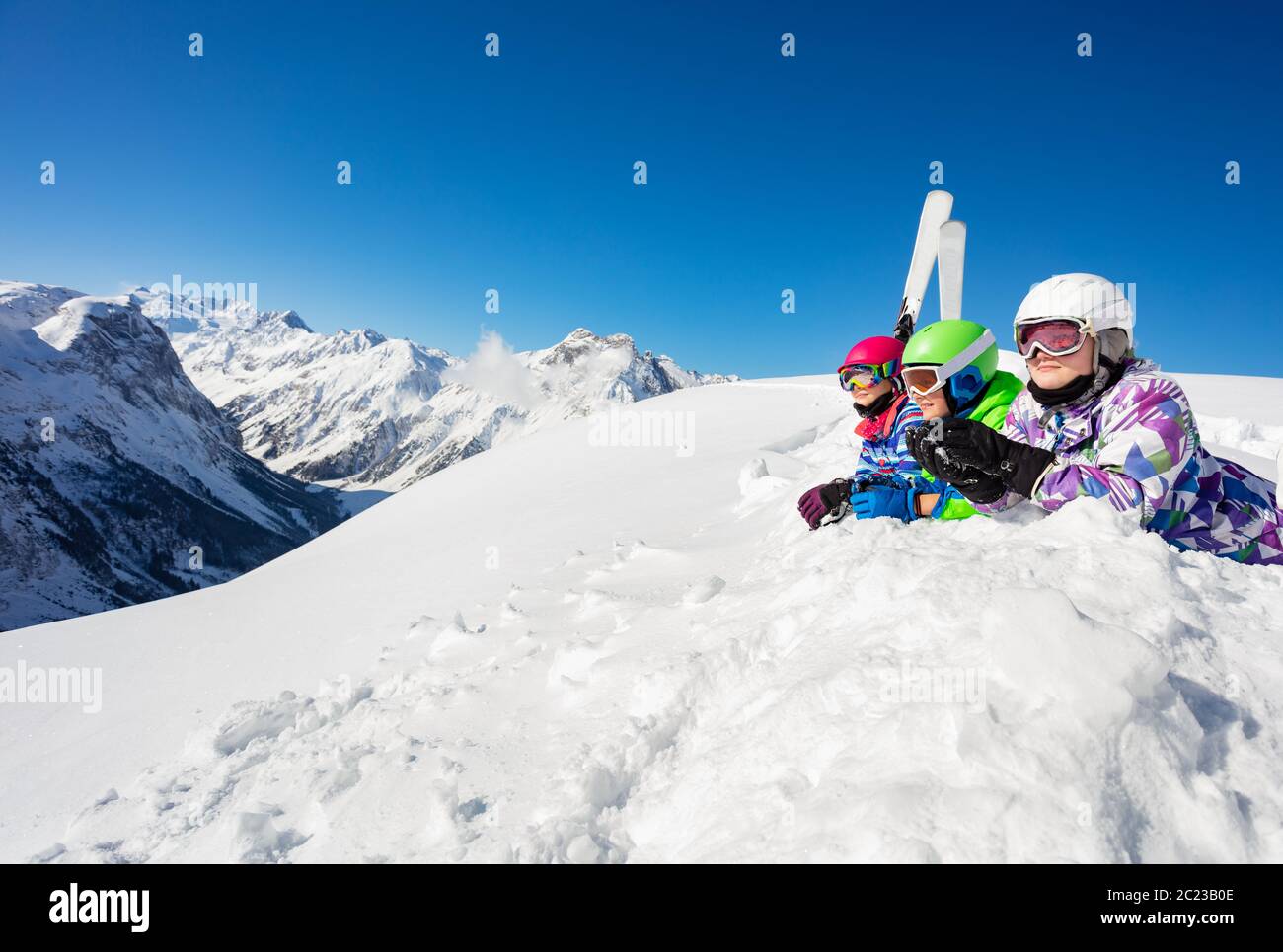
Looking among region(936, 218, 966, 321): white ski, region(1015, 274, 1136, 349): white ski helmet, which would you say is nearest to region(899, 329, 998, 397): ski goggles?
region(1015, 274, 1136, 349): white ski helmet

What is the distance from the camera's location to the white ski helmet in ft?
11.2

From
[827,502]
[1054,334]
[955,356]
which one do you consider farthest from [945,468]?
[827,502]

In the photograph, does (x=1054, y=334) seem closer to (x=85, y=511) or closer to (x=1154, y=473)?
(x=1154, y=473)

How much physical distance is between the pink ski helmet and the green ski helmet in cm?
82

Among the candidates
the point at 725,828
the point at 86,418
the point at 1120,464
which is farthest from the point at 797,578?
the point at 86,418

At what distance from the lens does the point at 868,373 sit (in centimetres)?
530

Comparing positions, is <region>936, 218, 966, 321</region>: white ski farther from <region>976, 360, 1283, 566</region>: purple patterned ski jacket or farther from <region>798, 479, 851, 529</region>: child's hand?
<region>976, 360, 1283, 566</region>: purple patterned ski jacket

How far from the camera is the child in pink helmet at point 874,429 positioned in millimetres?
5039

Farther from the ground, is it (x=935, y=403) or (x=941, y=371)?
(x=941, y=371)

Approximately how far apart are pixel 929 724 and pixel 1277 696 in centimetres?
133

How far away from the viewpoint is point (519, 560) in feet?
28.2

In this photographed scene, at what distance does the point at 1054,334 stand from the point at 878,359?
1835mm

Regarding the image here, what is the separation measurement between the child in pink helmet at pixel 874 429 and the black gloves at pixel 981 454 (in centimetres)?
146

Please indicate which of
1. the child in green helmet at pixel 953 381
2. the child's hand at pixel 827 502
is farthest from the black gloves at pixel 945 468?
the child's hand at pixel 827 502
